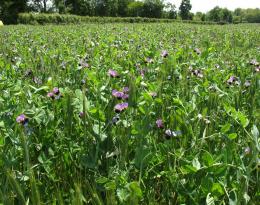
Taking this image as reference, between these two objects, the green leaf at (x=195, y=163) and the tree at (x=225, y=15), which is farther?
the tree at (x=225, y=15)

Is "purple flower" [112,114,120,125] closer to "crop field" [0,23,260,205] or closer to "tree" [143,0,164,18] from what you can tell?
"crop field" [0,23,260,205]

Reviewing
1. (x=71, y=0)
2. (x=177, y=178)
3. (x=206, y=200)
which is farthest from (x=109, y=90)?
(x=71, y=0)

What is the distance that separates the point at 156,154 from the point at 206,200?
41 centimetres

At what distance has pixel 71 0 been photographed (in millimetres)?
66500

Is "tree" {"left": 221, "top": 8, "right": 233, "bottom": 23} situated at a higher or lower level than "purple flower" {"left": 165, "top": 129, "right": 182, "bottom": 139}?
higher

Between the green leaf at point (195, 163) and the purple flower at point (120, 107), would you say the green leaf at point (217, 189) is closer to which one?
the green leaf at point (195, 163)

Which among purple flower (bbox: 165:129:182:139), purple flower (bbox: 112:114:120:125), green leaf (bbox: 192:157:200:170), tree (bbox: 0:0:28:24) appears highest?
tree (bbox: 0:0:28:24)

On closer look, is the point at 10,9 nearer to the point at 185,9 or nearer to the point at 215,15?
the point at 185,9

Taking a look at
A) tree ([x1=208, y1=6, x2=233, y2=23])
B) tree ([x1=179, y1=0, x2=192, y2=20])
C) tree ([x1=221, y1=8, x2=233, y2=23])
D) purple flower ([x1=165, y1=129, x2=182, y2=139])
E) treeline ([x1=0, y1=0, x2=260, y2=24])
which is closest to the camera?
purple flower ([x1=165, y1=129, x2=182, y2=139])

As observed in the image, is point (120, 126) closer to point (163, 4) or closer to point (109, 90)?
point (109, 90)

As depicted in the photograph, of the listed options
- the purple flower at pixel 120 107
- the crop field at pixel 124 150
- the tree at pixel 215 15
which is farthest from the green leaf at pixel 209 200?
the tree at pixel 215 15

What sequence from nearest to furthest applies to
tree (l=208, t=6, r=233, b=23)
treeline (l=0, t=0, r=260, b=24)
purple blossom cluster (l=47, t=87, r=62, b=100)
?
purple blossom cluster (l=47, t=87, r=62, b=100)
treeline (l=0, t=0, r=260, b=24)
tree (l=208, t=6, r=233, b=23)

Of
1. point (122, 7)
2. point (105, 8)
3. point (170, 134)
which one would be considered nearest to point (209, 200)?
point (170, 134)

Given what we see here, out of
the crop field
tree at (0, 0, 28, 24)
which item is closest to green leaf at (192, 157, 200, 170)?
the crop field
